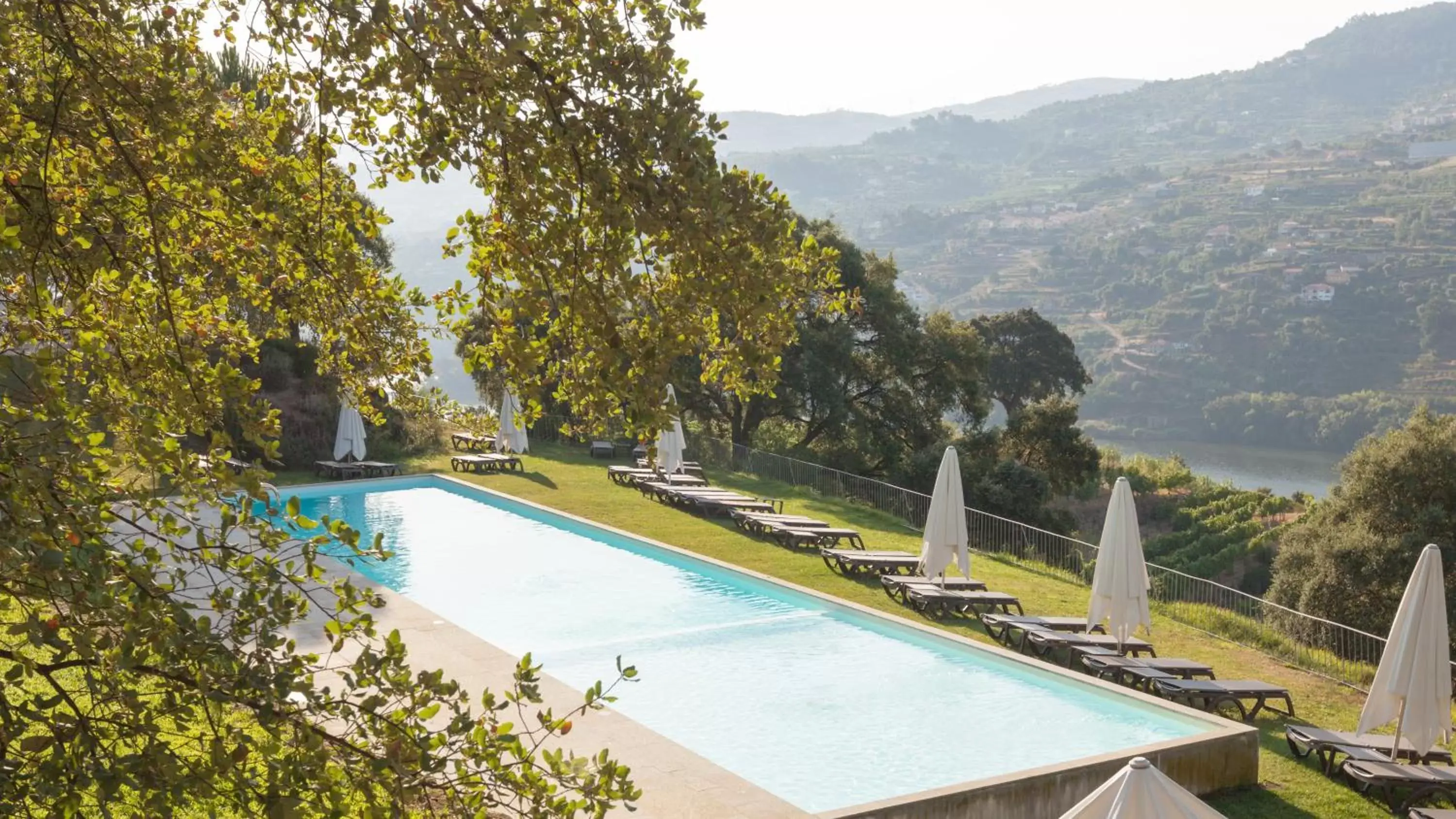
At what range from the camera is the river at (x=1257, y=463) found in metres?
77.3

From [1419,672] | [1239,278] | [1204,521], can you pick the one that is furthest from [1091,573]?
[1239,278]

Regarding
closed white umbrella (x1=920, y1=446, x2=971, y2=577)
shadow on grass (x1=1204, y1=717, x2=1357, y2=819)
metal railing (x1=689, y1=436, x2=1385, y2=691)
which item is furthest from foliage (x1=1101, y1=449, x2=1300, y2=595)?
shadow on grass (x1=1204, y1=717, x2=1357, y2=819)

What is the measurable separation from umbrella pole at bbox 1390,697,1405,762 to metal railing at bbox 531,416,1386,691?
318 centimetres

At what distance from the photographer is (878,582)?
1758 centimetres

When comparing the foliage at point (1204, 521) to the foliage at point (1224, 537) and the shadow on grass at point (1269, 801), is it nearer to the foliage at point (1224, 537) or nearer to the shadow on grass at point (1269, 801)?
the foliage at point (1224, 537)

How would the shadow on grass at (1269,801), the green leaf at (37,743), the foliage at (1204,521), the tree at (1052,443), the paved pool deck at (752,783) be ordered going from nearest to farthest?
the green leaf at (37,743) < the paved pool deck at (752,783) < the shadow on grass at (1269,801) < the tree at (1052,443) < the foliage at (1204,521)

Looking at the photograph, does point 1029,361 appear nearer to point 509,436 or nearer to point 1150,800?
point 509,436

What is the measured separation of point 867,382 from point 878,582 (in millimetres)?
16112

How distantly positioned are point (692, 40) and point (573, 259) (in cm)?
78

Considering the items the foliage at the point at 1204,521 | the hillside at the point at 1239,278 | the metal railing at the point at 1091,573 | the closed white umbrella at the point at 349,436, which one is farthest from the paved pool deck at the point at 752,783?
the hillside at the point at 1239,278

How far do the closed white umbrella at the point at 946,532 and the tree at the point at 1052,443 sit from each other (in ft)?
49.9

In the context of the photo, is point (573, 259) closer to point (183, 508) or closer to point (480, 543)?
point (183, 508)

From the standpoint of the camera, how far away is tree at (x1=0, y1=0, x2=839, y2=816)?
2797 mm

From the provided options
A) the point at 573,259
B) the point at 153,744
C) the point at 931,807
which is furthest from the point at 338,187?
the point at 931,807
